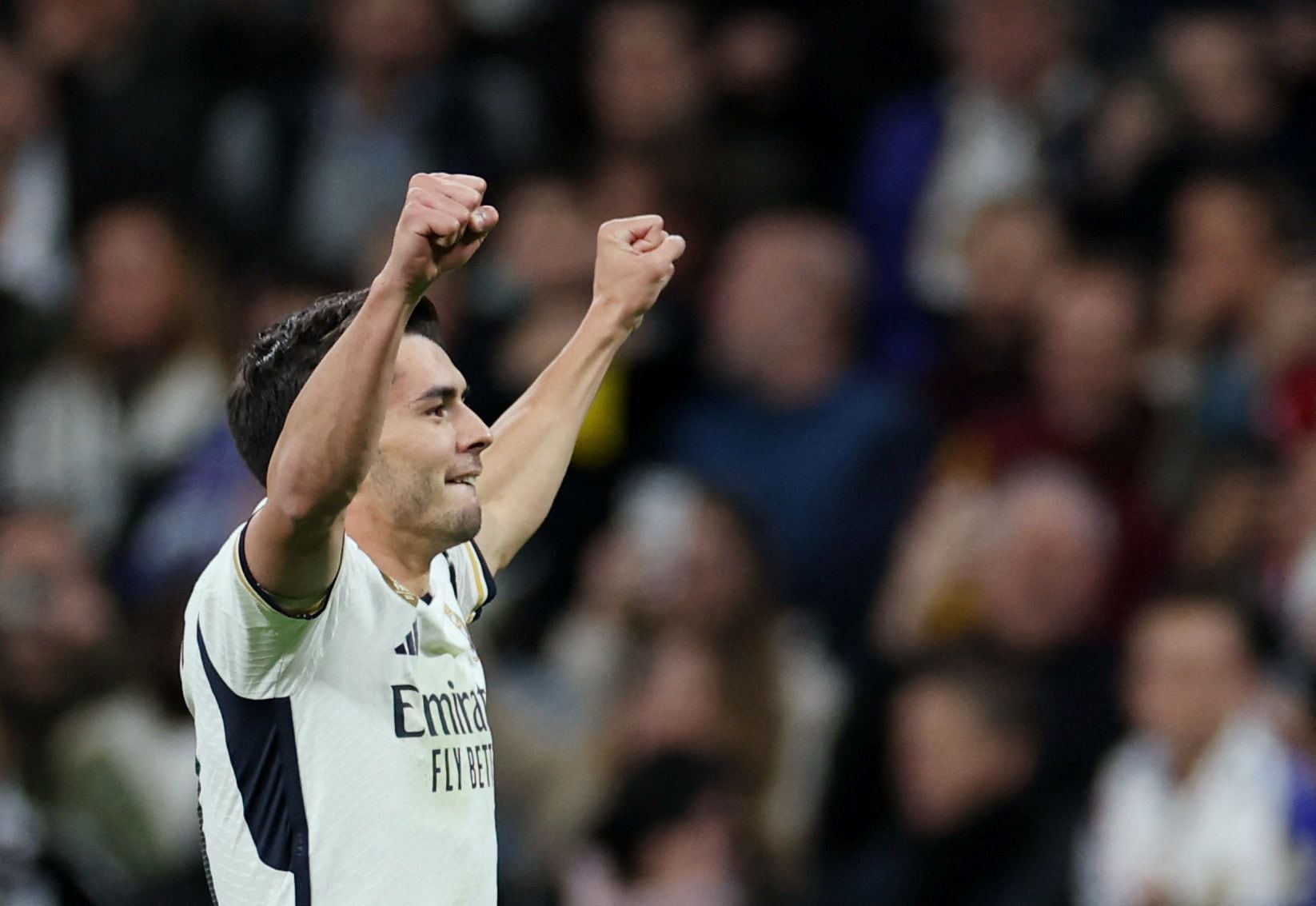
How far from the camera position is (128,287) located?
28.1ft

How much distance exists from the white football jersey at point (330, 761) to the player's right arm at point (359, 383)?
9.7 inches

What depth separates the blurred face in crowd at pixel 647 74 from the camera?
886cm

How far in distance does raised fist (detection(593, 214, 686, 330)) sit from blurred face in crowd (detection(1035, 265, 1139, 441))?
10.9 ft

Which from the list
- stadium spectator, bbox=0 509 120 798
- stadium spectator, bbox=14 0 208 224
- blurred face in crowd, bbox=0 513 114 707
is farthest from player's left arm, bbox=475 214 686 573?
stadium spectator, bbox=14 0 208 224

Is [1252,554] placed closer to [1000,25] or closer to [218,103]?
[1000,25]

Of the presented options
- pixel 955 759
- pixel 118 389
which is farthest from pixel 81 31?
pixel 955 759

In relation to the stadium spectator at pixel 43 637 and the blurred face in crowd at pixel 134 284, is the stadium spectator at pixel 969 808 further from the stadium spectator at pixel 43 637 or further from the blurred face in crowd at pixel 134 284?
the blurred face in crowd at pixel 134 284

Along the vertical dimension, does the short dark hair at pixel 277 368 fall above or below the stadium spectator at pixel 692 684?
above

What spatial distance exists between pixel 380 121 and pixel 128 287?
1.15 metres

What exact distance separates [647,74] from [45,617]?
2.96m

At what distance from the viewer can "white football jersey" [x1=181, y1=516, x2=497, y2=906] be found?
3.55 metres

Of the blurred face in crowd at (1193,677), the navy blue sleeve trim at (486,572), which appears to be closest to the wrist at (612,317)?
the navy blue sleeve trim at (486,572)

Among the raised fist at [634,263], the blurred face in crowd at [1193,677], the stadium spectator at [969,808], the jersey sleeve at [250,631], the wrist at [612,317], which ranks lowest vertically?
the stadium spectator at [969,808]

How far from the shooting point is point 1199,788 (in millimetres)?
A: 6270
